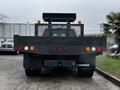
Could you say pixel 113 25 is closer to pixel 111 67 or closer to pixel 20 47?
pixel 111 67

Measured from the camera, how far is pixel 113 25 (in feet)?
101

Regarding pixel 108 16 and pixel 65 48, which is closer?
pixel 65 48

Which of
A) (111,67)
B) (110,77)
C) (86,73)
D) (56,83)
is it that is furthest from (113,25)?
(56,83)

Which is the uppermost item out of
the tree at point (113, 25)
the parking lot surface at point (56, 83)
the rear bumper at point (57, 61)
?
the tree at point (113, 25)

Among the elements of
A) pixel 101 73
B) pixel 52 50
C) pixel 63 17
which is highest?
pixel 63 17

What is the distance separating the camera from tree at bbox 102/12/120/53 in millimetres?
30234

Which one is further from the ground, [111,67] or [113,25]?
[113,25]

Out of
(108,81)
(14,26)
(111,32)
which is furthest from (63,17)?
(14,26)

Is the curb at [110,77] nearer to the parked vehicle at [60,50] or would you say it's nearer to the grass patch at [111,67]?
the grass patch at [111,67]

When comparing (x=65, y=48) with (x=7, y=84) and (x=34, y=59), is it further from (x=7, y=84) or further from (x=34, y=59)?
(x=7, y=84)

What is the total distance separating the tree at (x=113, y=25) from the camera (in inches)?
1190

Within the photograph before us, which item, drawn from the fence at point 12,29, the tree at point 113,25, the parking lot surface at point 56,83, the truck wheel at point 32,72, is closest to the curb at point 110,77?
the parking lot surface at point 56,83

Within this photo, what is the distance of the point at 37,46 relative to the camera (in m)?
14.7

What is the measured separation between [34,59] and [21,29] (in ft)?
98.0
